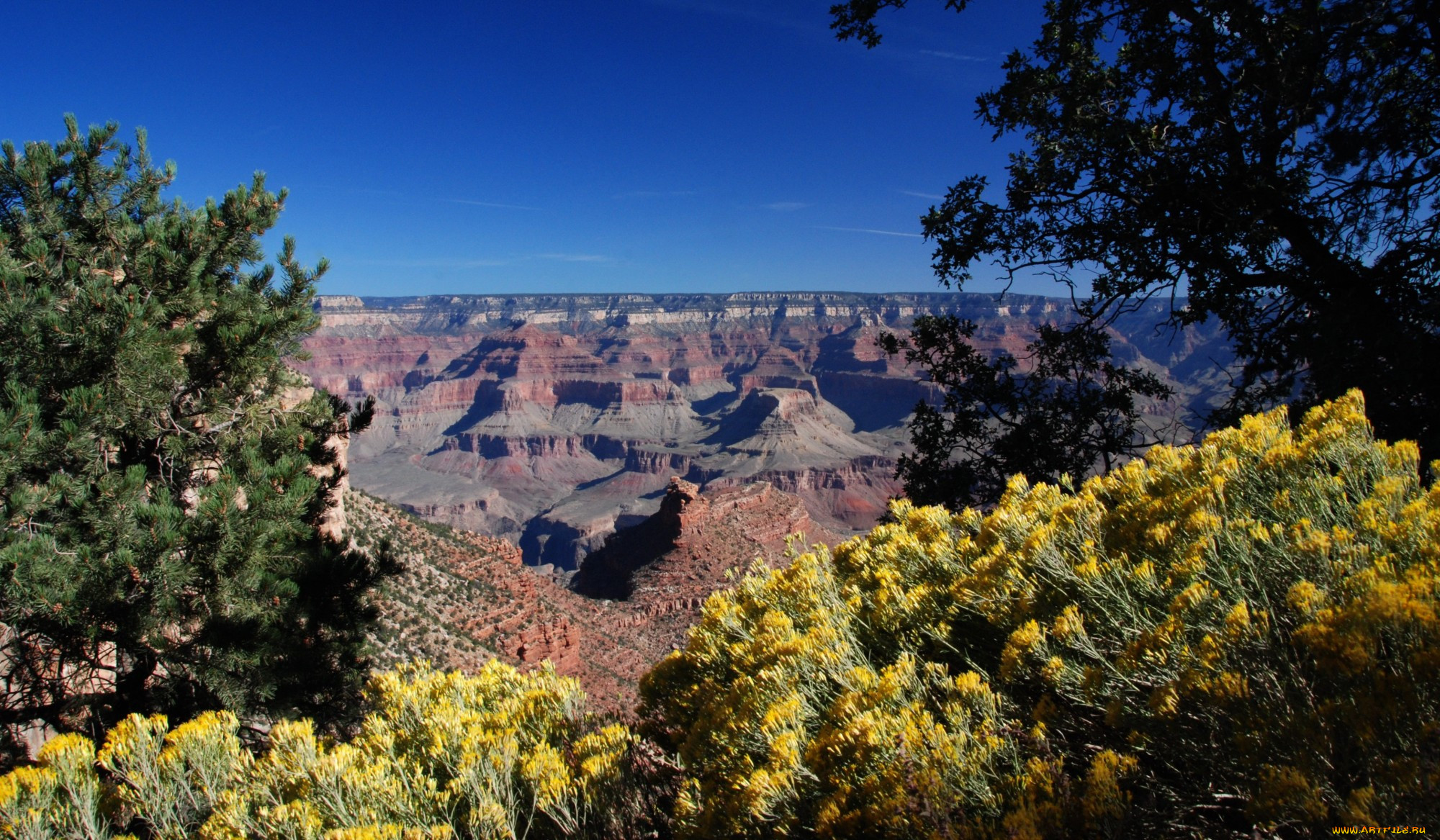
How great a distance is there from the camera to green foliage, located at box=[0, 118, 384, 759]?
18.1ft

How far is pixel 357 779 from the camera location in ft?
9.71

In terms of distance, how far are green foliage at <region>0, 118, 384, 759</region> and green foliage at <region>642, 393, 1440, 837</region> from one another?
494 cm

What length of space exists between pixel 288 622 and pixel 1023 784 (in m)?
7.47

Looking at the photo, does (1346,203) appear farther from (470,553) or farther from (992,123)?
(470,553)

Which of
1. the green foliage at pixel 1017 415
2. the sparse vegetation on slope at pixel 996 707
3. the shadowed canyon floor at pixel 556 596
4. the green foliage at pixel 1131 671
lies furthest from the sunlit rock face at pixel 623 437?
the green foliage at pixel 1131 671

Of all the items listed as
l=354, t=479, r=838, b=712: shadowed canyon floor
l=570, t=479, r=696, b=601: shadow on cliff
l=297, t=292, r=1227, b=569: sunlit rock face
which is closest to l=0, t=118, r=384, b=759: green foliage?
l=354, t=479, r=838, b=712: shadowed canyon floor

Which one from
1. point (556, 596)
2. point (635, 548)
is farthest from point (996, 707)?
point (635, 548)

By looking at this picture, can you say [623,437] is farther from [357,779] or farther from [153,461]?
[357,779]

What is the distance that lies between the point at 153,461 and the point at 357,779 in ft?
18.7

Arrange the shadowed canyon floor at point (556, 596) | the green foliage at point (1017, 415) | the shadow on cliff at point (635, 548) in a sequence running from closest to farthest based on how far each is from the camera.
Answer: the green foliage at point (1017, 415) < the shadowed canyon floor at point (556, 596) < the shadow on cliff at point (635, 548)

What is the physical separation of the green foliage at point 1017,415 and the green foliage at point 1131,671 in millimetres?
3100

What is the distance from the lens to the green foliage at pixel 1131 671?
1606mm

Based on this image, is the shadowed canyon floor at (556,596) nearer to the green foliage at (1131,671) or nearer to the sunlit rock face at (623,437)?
the green foliage at (1131,671)

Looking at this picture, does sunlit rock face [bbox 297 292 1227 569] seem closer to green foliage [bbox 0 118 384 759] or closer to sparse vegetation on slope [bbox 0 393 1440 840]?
green foliage [bbox 0 118 384 759]
